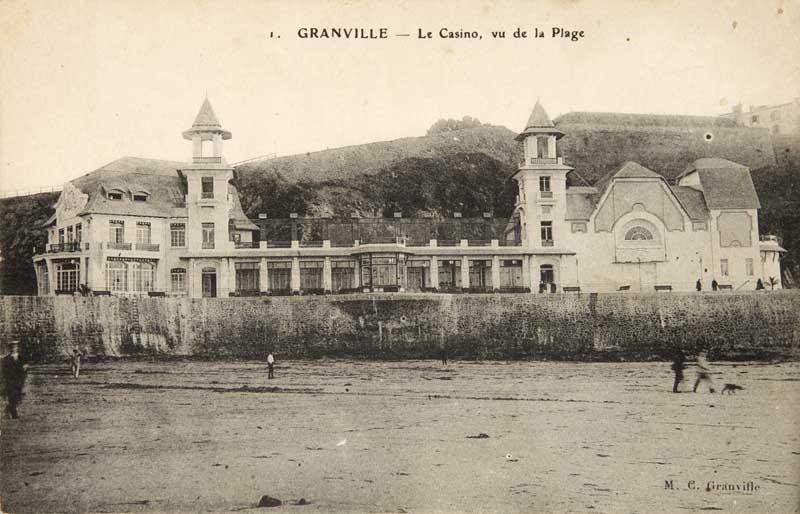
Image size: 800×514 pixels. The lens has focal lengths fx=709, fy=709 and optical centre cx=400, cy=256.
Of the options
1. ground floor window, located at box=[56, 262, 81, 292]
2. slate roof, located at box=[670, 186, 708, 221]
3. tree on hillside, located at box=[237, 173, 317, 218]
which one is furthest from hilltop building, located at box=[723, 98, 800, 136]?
ground floor window, located at box=[56, 262, 81, 292]

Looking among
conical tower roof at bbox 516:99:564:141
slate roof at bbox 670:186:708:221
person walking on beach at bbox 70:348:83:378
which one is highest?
conical tower roof at bbox 516:99:564:141

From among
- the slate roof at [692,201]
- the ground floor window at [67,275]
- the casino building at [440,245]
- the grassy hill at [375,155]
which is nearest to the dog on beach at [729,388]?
the casino building at [440,245]

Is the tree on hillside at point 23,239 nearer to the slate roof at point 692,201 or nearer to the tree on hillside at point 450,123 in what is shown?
the tree on hillside at point 450,123

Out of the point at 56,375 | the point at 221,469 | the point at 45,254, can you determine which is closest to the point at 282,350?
the point at 56,375

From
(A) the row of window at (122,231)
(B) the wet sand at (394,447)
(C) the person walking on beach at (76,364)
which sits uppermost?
(A) the row of window at (122,231)

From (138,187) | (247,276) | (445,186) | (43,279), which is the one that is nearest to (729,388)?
(247,276)

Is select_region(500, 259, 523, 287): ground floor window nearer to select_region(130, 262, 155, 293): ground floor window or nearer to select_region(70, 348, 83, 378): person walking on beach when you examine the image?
select_region(130, 262, 155, 293): ground floor window
